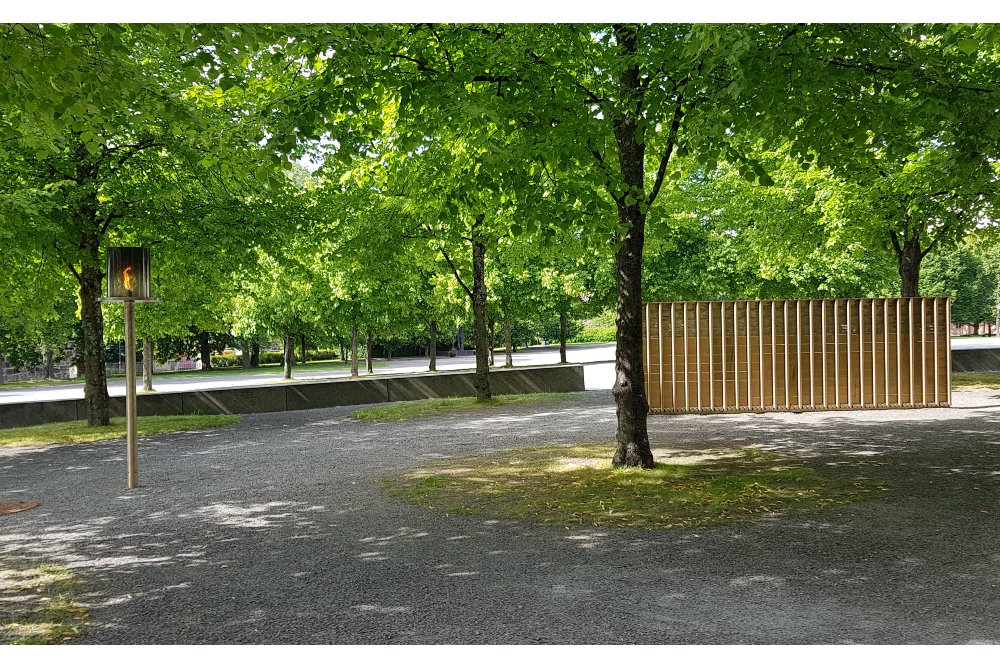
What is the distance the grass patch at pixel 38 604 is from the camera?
4.55 meters

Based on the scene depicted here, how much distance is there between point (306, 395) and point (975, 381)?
1757 centimetres

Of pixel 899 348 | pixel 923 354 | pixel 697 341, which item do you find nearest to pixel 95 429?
pixel 697 341

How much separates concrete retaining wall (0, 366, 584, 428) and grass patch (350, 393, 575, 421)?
1.05 metres

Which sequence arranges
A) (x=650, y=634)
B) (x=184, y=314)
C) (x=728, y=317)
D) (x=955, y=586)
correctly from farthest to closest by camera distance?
(x=184, y=314) → (x=728, y=317) → (x=955, y=586) → (x=650, y=634)

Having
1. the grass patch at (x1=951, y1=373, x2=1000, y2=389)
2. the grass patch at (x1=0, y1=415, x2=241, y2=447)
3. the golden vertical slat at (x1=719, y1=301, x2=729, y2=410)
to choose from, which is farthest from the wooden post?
the grass patch at (x1=951, y1=373, x2=1000, y2=389)

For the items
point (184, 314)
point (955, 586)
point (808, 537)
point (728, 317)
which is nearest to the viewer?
point (955, 586)

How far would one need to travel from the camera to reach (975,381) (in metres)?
20.8

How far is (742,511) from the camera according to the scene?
23.7 ft

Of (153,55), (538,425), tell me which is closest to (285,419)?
(538,425)

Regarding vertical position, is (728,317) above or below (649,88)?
below

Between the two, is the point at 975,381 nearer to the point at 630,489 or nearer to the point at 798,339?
the point at 798,339

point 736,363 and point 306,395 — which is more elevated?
point 736,363

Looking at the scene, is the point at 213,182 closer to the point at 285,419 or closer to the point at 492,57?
the point at 285,419

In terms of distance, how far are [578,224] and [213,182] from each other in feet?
30.4
